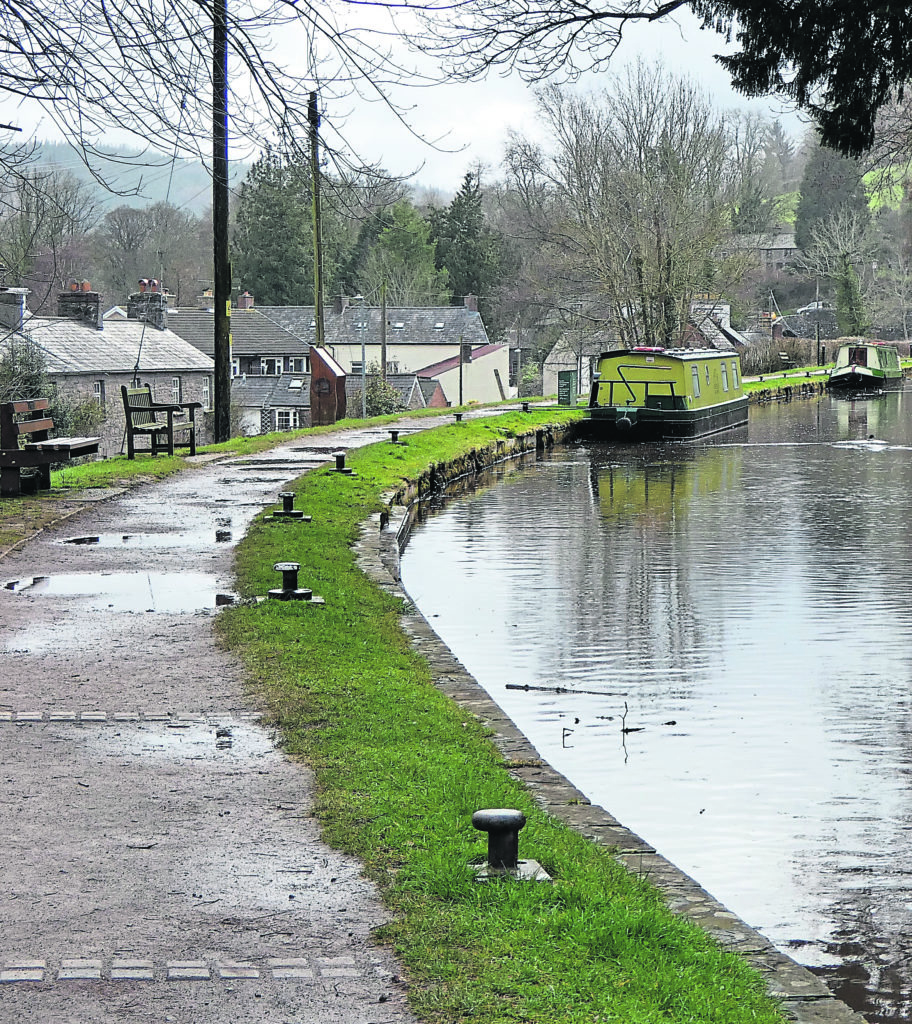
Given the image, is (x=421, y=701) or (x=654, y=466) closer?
(x=421, y=701)

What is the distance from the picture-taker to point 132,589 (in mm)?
8758

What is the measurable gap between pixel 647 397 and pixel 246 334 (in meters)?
32.7

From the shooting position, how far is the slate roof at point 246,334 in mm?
57062

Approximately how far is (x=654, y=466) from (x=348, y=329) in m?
44.6

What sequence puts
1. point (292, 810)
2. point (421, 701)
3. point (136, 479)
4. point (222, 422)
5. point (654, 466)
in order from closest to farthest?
point (292, 810) < point (421, 701) < point (136, 479) < point (222, 422) < point (654, 466)

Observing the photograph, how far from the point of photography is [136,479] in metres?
15.0

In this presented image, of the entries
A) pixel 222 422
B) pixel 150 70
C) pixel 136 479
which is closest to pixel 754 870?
pixel 150 70

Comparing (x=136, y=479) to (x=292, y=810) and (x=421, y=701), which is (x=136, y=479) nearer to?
→ (x=421, y=701)

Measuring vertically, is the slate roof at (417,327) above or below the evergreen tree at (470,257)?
below

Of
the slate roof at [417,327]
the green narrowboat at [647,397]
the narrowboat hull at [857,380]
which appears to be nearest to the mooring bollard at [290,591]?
the green narrowboat at [647,397]

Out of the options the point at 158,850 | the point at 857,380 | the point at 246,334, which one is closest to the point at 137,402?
the point at 158,850

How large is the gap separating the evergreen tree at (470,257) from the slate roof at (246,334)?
52.6 ft

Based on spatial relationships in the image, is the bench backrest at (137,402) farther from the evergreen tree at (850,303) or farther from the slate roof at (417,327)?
the evergreen tree at (850,303)

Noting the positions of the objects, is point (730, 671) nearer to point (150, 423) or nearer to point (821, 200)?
point (150, 423)
